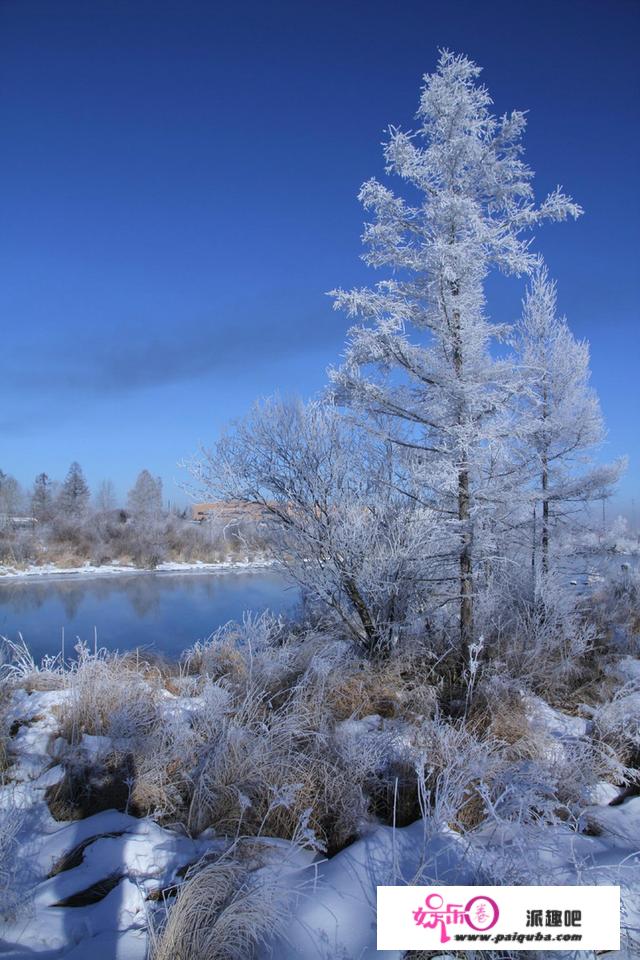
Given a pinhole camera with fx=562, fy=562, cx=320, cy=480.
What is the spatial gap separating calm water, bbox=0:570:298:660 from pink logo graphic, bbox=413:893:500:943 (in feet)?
17.7

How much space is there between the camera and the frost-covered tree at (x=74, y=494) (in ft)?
158

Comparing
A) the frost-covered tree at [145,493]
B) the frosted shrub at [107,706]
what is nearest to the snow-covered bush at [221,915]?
the frosted shrub at [107,706]

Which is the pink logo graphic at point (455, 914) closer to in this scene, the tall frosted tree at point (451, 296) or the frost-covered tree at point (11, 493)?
the tall frosted tree at point (451, 296)

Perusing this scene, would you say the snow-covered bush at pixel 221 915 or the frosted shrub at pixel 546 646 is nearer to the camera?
the snow-covered bush at pixel 221 915

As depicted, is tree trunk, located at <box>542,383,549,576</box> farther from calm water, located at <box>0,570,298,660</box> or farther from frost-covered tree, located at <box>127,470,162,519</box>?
frost-covered tree, located at <box>127,470,162,519</box>

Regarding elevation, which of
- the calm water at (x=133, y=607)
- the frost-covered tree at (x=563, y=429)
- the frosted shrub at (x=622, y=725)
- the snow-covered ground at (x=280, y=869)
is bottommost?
the calm water at (x=133, y=607)

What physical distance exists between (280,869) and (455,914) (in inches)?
39.1

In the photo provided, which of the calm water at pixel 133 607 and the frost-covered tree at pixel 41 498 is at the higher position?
the frost-covered tree at pixel 41 498

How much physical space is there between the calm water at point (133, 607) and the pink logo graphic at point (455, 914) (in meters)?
5.40


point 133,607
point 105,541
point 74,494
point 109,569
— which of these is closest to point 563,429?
point 133,607

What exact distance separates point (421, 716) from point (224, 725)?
5.76ft

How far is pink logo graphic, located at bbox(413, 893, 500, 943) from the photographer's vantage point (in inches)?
100.0

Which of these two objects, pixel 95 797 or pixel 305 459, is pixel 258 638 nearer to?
pixel 305 459

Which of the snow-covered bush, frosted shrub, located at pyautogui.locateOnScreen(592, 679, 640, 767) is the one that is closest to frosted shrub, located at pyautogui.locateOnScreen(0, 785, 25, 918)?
the snow-covered bush
